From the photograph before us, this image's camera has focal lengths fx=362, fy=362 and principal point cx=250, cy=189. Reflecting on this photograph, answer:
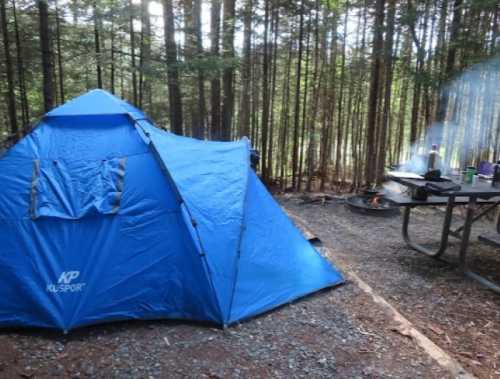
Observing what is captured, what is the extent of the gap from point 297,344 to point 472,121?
9.22 meters

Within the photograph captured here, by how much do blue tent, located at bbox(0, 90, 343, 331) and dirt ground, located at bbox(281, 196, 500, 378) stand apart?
846mm

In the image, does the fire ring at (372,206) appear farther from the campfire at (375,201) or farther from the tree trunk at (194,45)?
the tree trunk at (194,45)

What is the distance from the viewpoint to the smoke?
772 cm

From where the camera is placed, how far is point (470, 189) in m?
3.98

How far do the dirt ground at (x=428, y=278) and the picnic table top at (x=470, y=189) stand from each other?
1.11 m

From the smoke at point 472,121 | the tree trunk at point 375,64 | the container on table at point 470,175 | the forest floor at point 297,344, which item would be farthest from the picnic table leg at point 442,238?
the tree trunk at point 375,64

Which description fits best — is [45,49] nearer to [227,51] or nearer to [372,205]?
[227,51]

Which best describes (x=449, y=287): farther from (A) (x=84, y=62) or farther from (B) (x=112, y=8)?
(A) (x=84, y=62)

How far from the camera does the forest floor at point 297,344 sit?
2.53 m

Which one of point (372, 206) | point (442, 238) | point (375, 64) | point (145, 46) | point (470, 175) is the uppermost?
point (145, 46)

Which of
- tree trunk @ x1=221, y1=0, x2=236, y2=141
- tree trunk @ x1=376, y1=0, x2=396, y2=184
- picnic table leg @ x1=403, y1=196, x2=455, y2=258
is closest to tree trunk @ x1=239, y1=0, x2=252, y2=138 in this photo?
tree trunk @ x1=221, y1=0, x2=236, y2=141

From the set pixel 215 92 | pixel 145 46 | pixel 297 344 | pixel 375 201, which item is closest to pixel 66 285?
pixel 297 344

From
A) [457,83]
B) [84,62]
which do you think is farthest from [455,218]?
[84,62]

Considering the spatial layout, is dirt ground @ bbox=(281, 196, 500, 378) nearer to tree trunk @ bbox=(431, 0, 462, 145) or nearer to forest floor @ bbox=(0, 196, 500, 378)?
forest floor @ bbox=(0, 196, 500, 378)
